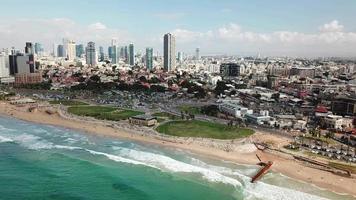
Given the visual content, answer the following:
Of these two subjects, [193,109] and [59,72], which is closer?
[193,109]

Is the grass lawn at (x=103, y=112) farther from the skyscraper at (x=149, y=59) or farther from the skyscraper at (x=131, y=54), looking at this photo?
the skyscraper at (x=131, y=54)

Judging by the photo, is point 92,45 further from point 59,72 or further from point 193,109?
point 193,109

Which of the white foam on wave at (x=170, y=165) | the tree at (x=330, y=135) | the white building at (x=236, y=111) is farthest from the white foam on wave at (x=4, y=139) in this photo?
the tree at (x=330, y=135)

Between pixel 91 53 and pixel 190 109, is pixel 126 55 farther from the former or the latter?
pixel 190 109

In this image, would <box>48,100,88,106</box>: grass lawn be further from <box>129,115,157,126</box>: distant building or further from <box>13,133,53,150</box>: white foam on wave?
<box>13,133,53,150</box>: white foam on wave

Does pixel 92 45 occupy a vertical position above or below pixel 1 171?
above

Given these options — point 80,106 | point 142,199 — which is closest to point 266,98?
point 80,106
